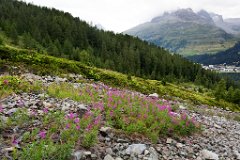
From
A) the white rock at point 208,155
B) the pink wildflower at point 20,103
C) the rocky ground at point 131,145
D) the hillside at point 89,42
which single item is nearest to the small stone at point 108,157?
the rocky ground at point 131,145

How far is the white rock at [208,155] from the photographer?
11939 millimetres

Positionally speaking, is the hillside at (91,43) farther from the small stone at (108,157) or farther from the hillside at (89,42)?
the small stone at (108,157)

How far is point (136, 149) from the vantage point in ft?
Result: 35.0

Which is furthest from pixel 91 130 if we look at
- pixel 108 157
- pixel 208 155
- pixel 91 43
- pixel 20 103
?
pixel 91 43

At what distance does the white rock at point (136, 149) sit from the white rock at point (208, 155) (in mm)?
2896

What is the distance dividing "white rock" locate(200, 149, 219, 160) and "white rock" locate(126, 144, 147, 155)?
290 centimetres

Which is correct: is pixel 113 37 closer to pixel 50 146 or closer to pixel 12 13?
pixel 12 13

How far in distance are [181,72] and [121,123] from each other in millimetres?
144888

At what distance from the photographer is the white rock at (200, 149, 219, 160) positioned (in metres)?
11.9

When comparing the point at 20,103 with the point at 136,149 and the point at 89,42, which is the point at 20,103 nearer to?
the point at 136,149

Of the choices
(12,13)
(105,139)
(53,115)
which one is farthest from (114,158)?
(12,13)

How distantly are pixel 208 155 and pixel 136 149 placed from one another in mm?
3479

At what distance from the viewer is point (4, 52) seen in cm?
3766

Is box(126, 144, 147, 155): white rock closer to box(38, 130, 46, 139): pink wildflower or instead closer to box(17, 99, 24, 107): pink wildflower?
box(38, 130, 46, 139): pink wildflower
